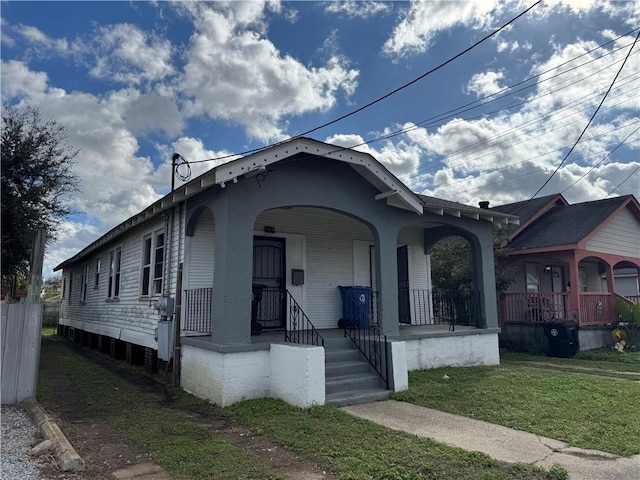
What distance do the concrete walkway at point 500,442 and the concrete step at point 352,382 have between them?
482mm

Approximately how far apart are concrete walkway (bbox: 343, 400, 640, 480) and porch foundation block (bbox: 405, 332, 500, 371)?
2.48 m

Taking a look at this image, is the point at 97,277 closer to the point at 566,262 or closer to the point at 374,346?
the point at 374,346

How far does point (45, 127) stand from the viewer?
42.8 ft

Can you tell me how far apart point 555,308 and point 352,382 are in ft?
31.4

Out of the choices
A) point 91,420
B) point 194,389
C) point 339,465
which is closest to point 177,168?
point 194,389

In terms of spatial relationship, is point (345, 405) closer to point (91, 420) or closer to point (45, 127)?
point (91, 420)

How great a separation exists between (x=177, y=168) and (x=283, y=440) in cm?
688

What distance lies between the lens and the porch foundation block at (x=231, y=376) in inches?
246

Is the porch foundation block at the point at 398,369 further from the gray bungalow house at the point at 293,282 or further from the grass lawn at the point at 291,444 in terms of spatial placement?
the grass lawn at the point at 291,444

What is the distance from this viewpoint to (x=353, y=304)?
9.94m

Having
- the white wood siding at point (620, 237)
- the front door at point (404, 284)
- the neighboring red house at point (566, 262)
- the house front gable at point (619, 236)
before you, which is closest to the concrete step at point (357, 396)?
the front door at point (404, 284)

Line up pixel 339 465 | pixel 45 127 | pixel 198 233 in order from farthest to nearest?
pixel 45 127 → pixel 198 233 → pixel 339 465

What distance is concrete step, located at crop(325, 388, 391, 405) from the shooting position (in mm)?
6234

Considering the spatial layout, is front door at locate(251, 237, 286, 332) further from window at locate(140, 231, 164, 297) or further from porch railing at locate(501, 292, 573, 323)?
porch railing at locate(501, 292, 573, 323)
